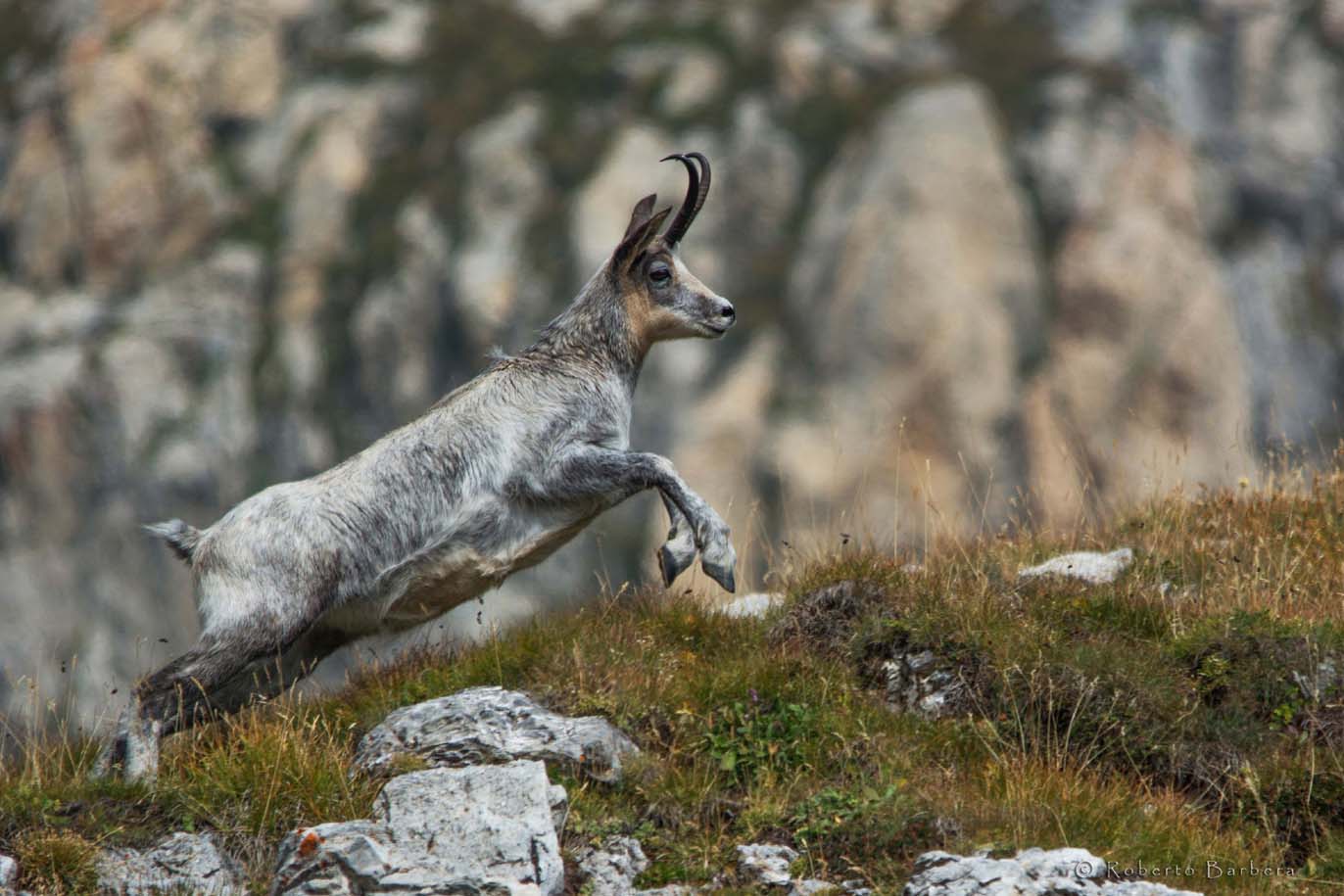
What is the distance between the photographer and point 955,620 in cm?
1016

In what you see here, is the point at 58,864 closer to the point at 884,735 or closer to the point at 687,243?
the point at 884,735

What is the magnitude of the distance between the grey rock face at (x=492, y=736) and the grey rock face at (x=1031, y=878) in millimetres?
2094

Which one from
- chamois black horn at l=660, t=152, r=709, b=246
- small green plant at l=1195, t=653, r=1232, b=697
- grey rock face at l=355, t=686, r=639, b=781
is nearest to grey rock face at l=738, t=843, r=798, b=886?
grey rock face at l=355, t=686, r=639, b=781

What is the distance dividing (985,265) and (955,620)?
219 ft

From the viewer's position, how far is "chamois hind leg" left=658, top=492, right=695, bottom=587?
10508 mm

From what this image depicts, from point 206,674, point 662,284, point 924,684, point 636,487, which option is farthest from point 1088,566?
point 206,674

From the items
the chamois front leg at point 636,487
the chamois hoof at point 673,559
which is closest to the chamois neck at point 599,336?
the chamois front leg at point 636,487

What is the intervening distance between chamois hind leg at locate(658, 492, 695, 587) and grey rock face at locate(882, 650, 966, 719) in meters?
1.45

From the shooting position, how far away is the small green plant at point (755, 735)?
9188mm

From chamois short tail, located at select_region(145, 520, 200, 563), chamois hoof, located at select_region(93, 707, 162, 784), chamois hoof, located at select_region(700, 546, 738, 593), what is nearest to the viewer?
chamois hoof, located at select_region(93, 707, 162, 784)

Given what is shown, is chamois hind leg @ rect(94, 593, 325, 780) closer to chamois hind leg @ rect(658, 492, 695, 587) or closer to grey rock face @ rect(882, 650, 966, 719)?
chamois hind leg @ rect(658, 492, 695, 587)

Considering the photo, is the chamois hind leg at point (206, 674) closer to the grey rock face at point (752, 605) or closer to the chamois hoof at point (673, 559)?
the chamois hoof at point (673, 559)

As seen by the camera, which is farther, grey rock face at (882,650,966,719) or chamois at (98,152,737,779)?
chamois at (98,152,737,779)

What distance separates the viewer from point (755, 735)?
9.36 meters
